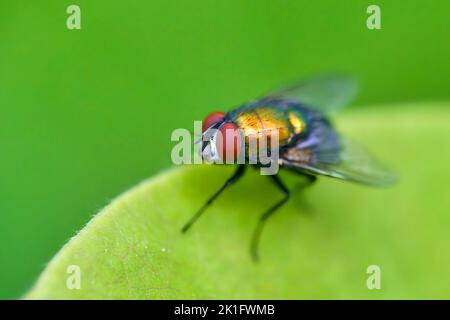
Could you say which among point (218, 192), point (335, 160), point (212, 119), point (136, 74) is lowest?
point (218, 192)

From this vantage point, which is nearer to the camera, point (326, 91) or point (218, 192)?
point (218, 192)

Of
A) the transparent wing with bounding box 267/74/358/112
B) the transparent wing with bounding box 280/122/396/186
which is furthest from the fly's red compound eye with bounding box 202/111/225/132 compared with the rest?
the transparent wing with bounding box 267/74/358/112

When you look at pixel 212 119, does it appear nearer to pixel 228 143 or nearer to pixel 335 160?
pixel 228 143

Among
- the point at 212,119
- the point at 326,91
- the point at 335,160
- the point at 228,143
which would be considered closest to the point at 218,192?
the point at 228,143

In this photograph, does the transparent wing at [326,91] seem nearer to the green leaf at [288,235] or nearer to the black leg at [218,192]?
the green leaf at [288,235]

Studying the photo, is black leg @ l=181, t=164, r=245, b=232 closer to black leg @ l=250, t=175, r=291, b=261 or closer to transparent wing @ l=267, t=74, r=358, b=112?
black leg @ l=250, t=175, r=291, b=261

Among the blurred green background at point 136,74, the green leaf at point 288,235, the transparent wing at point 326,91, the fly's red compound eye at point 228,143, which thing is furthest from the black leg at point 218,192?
the transparent wing at point 326,91
